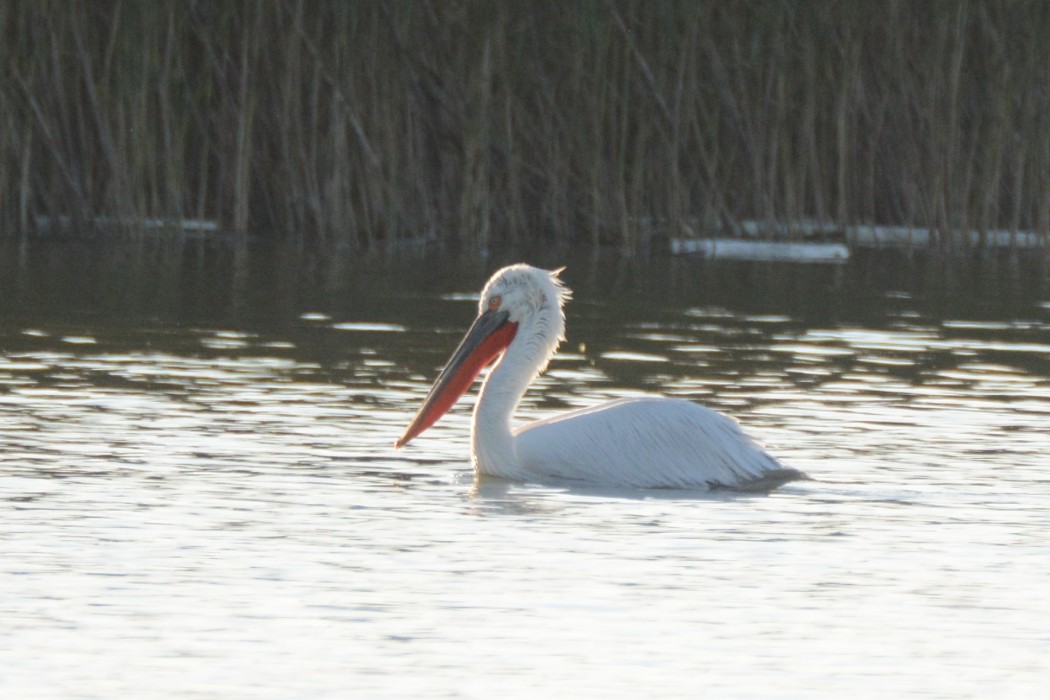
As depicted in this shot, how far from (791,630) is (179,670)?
4.54ft

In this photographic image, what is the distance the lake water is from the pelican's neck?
0.46 ft

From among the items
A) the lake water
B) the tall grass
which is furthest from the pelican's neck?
the tall grass

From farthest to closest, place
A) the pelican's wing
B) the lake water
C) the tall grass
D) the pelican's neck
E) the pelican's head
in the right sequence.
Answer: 1. the tall grass
2. the pelican's head
3. the pelican's neck
4. the pelican's wing
5. the lake water

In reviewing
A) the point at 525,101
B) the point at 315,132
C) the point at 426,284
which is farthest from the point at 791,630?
the point at 525,101

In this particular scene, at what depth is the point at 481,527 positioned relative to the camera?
5996 mm

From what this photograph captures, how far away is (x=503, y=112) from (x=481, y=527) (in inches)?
539

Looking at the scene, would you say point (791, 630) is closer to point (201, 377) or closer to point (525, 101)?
point (201, 377)

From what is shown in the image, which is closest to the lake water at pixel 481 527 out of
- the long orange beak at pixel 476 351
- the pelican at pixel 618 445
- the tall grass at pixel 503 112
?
the pelican at pixel 618 445

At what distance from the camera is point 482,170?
19078mm

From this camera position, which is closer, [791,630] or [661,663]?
[661,663]

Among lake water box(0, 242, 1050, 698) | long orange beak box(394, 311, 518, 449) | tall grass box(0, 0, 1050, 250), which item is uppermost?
tall grass box(0, 0, 1050, 250)

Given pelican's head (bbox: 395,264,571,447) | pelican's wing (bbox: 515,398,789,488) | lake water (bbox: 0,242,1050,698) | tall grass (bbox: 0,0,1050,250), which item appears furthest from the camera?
tall grass (bbox: 0,0,1050,250)

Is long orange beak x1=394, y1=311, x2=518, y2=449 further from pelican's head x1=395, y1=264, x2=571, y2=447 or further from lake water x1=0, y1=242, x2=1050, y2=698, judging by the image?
lake water x1=0, y1=242, x2=1050, y2=698

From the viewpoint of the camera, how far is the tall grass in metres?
18.3
